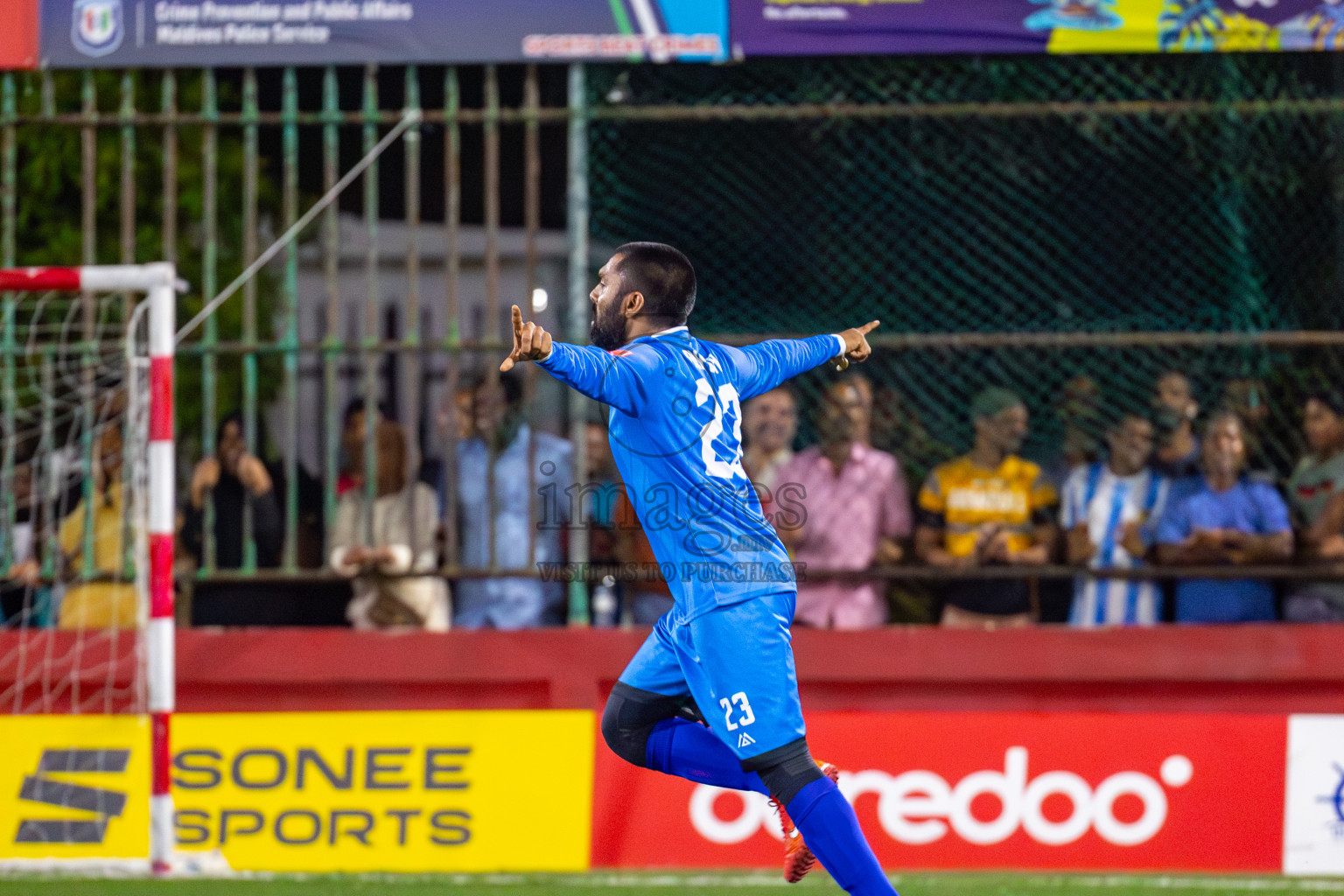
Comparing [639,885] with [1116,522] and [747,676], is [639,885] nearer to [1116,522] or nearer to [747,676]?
[747,676]

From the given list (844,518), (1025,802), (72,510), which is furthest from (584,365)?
(72,510)

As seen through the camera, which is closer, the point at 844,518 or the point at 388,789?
the point at 388,789

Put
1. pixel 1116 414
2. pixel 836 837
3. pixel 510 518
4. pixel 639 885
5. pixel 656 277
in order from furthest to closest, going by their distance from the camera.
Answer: pixel 1116 414
pixel 510 518
pixel 639 885
pixel 656 277
pixel 836 837

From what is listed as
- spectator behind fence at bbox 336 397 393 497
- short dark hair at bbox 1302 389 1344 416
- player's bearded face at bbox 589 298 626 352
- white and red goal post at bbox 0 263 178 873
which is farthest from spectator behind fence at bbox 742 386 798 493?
player's bearded face at bbox 589 298 626 352

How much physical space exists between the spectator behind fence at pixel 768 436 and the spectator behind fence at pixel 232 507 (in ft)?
7.15

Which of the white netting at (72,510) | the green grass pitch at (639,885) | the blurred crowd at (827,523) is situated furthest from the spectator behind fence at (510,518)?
the white netting at (72,510)

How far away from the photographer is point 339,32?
265 inches

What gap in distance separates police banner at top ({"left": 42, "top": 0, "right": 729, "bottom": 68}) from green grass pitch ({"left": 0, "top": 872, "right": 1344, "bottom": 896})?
3.50 metres

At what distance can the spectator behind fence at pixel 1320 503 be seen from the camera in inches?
257

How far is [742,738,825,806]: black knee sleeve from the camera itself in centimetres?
379

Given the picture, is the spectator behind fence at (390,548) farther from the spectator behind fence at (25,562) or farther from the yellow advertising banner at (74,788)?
the spectator behind fence at (25,562)

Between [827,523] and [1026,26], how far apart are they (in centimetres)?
A: 238

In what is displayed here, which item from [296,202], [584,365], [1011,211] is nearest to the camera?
[584,365]

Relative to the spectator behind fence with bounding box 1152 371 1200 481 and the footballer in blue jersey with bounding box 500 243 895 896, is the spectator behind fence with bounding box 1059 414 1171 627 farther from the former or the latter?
the footballer in blue jersey with bounding box 500 243 895 896
